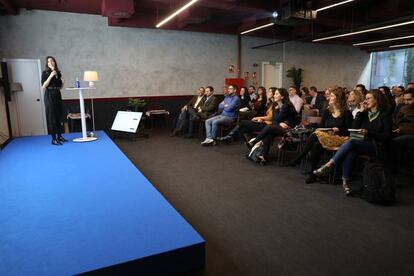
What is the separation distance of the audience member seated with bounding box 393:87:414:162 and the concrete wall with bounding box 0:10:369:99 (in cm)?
587

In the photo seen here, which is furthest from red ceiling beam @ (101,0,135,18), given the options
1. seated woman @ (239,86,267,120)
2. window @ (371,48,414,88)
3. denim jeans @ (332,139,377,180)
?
window @ (371,48,414,88)

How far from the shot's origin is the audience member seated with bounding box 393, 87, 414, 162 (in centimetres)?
367

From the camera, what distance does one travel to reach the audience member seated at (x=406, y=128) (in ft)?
12.0

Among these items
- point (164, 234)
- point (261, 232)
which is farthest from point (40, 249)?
point (261, 232)

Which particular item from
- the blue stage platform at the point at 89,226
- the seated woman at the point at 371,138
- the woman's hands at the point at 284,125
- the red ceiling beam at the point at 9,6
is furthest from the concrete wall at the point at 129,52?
the seated woman at the point at 371,138

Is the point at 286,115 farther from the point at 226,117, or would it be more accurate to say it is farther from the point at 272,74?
the point at 272,74

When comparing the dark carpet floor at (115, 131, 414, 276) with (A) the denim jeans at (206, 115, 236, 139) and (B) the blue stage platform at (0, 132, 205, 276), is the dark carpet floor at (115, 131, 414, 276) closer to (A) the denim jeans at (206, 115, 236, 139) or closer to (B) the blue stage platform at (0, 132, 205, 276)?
(B) the blue stage platform at (0, 132, 205, 276)

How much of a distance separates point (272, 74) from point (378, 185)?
793 cm

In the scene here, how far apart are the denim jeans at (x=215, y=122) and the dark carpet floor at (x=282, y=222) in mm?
1589

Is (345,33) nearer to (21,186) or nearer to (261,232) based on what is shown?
(261,232)

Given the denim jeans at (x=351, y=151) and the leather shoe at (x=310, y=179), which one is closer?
the denim jeans at (x=351, y=151)

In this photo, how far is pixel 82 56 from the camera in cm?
730

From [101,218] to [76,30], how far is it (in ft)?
20.7

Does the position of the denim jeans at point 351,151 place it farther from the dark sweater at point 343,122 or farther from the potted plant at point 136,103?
the potted plant at point 136,103
